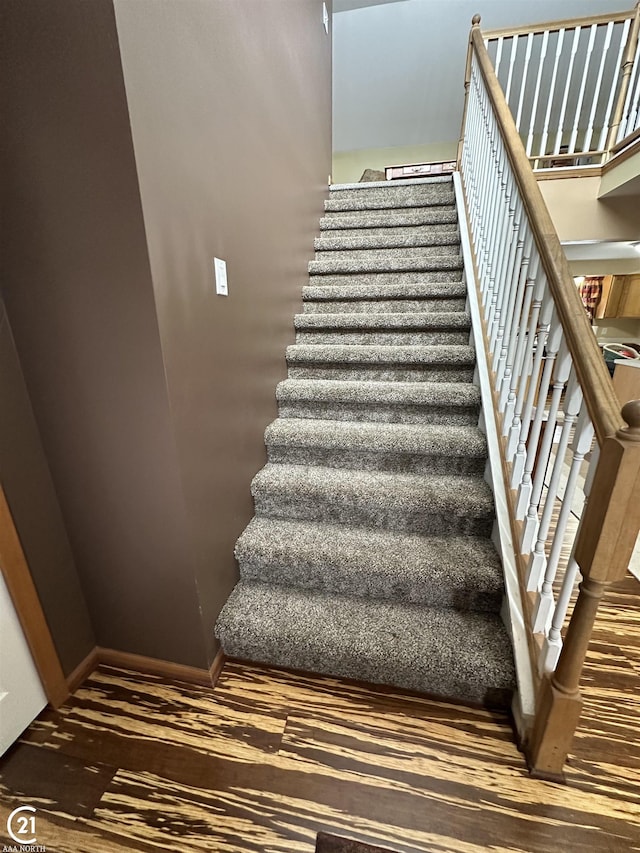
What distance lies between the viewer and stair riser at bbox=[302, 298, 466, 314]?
7.02 feet

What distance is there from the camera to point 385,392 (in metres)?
1.78

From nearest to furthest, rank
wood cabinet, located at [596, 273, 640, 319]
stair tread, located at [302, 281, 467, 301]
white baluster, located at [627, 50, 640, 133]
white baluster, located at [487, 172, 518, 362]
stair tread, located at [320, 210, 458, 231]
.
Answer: white baluster, located at [487, 172, 518, 362] < stair tread, located at [302, 281, 467, 301] < stair tread, located at [320, 210, 458, 231] < white baluster, located at [627, 50, 640, 133] < wood cabinet, located at [596, 273, 640, 319]

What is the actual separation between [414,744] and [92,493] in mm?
1197

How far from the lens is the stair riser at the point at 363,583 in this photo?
1310 mm

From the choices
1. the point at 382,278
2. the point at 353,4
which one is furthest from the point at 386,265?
the point at 353,4

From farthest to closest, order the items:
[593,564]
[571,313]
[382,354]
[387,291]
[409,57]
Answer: [409,57] < [387,291] < [382,354] < [571,313] < [593,564]

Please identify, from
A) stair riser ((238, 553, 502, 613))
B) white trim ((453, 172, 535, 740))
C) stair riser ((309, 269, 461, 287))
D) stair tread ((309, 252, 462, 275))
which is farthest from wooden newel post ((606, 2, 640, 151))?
stair riser ((238, 553, 502, 613))

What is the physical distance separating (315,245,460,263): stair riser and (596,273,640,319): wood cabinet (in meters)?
5.01

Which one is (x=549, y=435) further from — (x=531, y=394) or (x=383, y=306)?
(x=383, y=306)

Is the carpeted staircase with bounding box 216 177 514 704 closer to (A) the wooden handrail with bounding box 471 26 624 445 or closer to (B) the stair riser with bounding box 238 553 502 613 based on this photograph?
(B) the stair riser with bounding box 238 553 502 613

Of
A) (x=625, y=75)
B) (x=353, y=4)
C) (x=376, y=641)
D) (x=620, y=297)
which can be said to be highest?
(x=353, y=4)

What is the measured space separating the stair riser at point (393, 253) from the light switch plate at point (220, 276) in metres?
1.37

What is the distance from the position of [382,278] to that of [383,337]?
1.72 feet

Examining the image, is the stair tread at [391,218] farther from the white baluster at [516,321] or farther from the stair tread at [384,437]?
the stair tread at [384,437]
